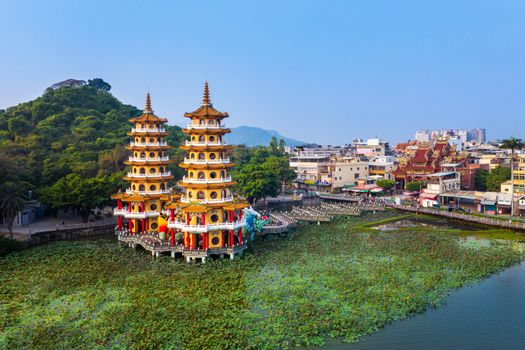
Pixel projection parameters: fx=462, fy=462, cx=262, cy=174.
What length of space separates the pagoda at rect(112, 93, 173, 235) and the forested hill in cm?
549

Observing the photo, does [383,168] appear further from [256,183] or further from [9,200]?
[9,200]

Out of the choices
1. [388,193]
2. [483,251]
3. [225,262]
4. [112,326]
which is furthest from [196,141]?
[388,193]

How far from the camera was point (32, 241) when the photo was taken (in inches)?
1487

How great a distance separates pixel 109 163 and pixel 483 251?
3965 centimetres

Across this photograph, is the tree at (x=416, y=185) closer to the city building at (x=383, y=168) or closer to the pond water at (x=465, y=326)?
the city building at (x=383, y=168)

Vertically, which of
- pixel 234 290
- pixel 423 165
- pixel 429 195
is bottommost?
pixel 234 290

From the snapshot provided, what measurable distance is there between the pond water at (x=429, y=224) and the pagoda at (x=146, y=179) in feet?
68.6

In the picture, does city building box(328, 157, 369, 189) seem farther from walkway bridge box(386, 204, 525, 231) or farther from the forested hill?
the forested hill

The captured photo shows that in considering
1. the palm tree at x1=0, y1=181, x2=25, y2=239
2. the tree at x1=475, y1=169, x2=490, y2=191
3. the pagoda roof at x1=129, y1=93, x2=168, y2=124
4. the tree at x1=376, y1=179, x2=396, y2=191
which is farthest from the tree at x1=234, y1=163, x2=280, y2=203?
the tree at x1=475, y1=169, x2=490, y2=191

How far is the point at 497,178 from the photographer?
57938 mm

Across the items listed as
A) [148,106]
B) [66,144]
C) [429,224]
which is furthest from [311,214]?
[66,144]

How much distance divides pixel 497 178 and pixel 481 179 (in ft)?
19.3

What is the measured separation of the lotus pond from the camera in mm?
20656

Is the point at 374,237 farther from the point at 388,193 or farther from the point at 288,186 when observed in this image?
the point at 288,186
